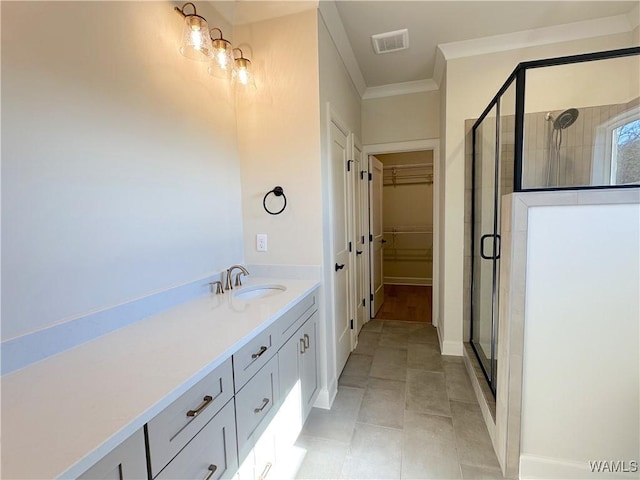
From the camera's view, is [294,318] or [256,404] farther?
[294,318]

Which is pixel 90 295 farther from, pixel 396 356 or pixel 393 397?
pixel 396 356

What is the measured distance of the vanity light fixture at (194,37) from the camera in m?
1.52

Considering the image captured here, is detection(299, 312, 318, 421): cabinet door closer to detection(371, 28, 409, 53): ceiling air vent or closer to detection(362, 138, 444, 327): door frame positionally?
detection(362, 138, 444, 327): door frame

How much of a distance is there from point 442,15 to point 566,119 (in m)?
1.18

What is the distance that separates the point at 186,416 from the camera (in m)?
0.88

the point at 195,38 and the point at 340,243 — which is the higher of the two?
the point at 195,38

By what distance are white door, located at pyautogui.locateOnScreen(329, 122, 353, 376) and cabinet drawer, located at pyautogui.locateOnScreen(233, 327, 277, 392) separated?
3.14 feet

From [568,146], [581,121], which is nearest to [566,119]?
[581,121]

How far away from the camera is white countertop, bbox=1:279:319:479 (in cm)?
61

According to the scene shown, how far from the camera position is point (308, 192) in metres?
1.97

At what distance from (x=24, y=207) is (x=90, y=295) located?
38 cm

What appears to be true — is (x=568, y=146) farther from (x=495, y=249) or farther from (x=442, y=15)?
(x=442, y=15)

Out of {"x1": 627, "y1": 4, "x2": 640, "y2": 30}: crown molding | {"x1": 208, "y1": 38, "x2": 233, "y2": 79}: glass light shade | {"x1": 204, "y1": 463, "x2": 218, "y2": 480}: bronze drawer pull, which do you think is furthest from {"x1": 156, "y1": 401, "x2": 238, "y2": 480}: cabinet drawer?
{"x1": 627, "y1": 4, "x2": 640, "y2": 30}: crown molding

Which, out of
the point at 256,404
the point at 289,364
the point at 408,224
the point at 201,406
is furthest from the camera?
the point at 408,224
